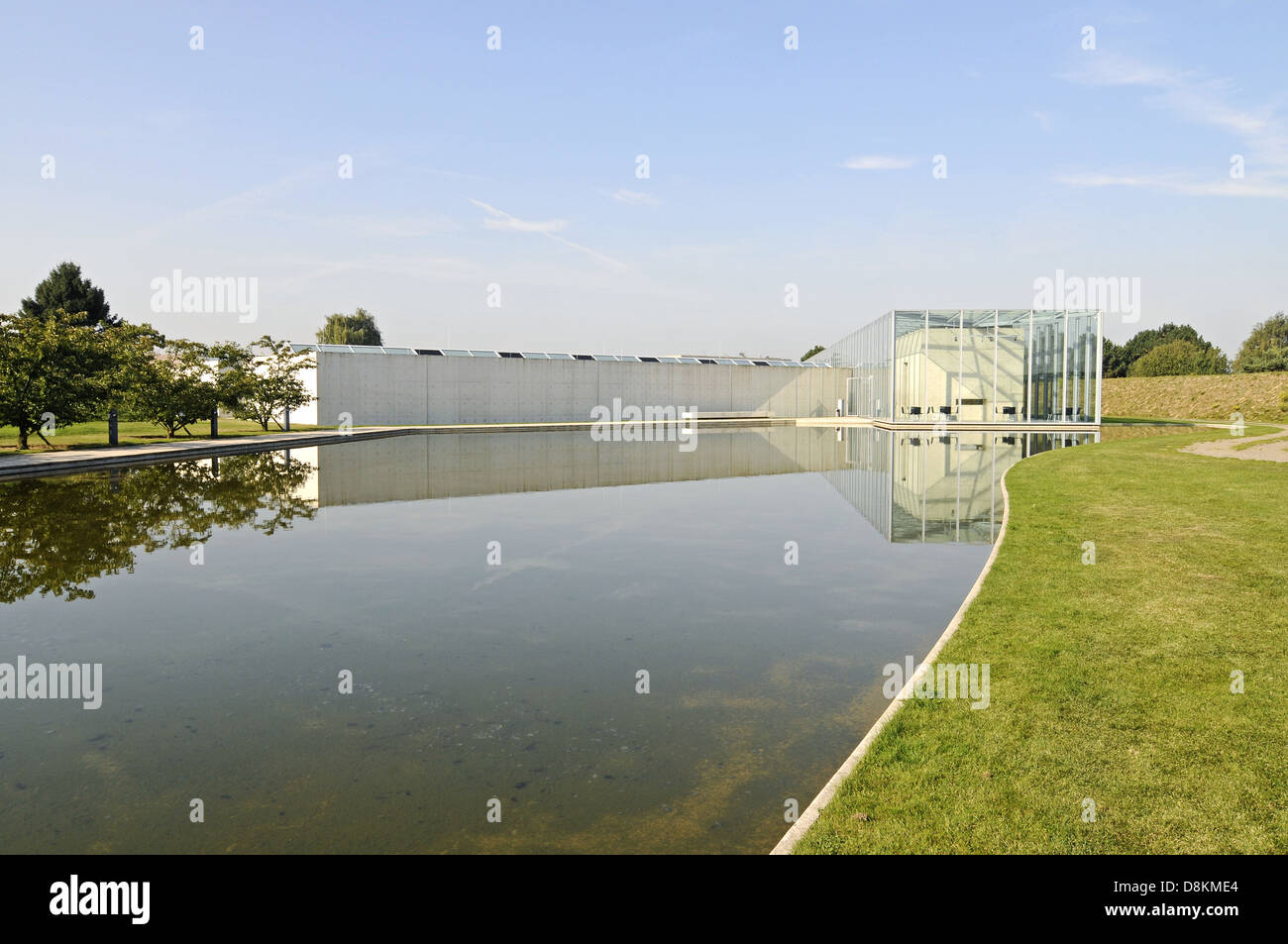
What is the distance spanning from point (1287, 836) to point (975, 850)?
1457 millimetres

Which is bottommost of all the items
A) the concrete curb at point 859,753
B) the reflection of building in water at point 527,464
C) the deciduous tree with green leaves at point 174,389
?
the concrete curb at point 859,753

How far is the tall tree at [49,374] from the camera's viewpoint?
2317cm

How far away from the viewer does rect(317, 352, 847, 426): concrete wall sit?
4522 cm

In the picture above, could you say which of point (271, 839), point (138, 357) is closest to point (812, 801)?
point (271, 839)

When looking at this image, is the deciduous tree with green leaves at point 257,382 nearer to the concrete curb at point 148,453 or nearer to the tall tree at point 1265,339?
the concrete curb at point 148,453

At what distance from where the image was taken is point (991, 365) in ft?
147

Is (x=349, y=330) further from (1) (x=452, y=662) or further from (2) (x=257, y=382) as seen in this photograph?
(1) (x=452, y=662)

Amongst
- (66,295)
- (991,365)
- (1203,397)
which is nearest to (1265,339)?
(1203,397)

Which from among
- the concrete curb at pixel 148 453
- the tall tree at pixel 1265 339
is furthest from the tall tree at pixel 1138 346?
the concrete curb at pixel 148 453

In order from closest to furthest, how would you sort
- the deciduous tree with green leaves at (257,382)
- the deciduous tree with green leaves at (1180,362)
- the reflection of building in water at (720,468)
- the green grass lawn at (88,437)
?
the reflection of building in water at (720,468), the green grass lawn at (88,437), the deciduous tree with green leaves at (257,382), the deciduous tree with green leaves at (1180,362)

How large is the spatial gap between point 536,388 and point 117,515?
38.7 m

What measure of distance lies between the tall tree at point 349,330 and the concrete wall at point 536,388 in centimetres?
5032
